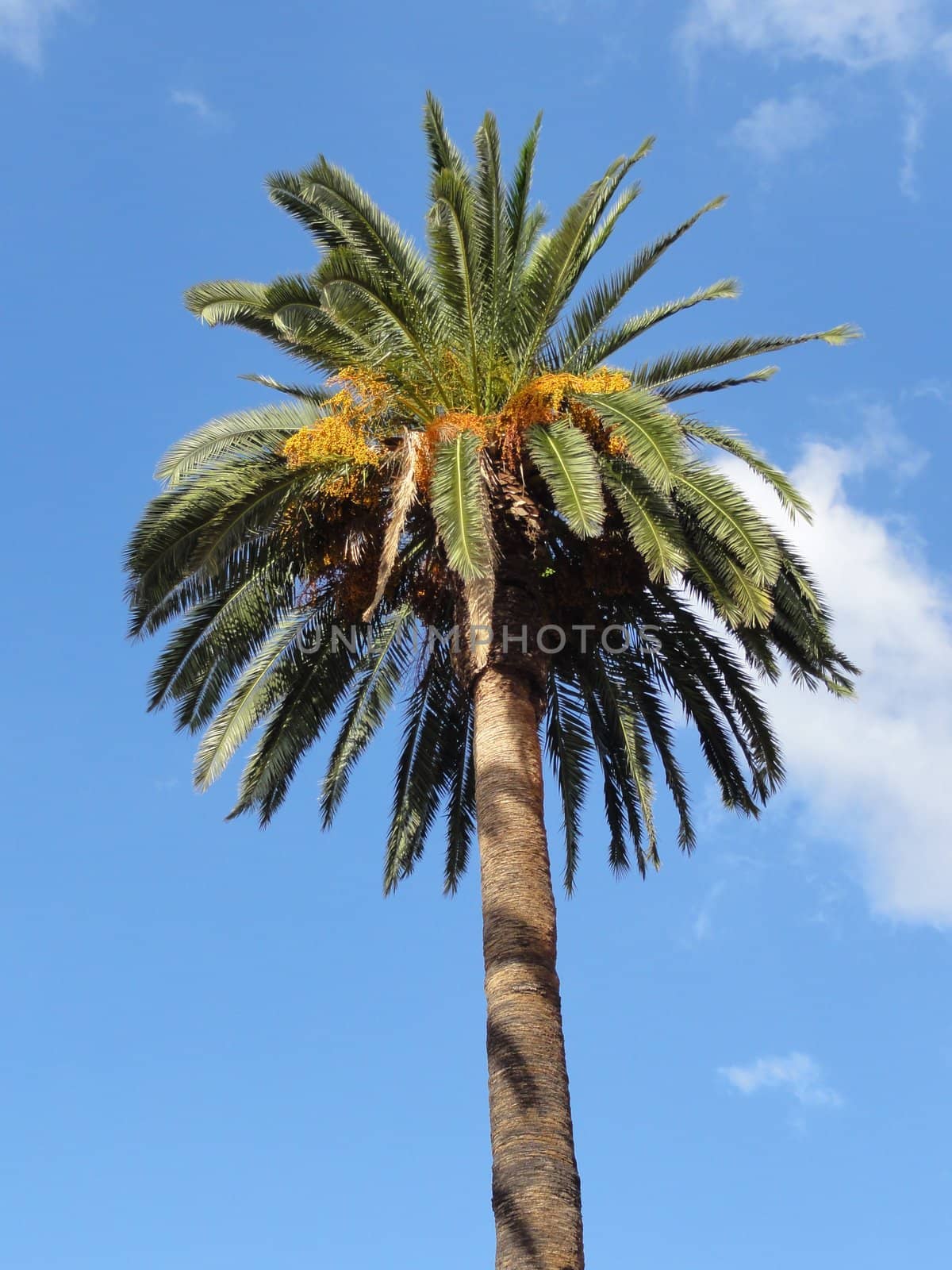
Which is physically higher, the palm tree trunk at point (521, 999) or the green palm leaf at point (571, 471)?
the green palm leaf at point (571, 471)

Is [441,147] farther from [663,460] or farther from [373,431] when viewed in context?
[663,460]

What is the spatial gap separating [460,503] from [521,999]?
4093mm

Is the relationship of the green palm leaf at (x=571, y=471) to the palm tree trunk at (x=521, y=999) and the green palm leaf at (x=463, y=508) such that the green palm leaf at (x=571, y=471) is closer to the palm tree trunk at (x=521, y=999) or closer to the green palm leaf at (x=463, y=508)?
the green palm leaf at (x=463, y=508)

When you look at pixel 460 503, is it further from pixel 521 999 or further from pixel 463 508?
pixel 521 999

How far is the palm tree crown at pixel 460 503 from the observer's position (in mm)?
13188

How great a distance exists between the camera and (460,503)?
12.4 m

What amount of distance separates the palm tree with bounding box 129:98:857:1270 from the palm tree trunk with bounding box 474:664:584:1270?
0.12 feet

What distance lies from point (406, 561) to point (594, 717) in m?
3.05

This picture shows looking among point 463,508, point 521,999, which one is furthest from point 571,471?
point 521,999

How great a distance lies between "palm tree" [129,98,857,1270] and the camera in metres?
12.8

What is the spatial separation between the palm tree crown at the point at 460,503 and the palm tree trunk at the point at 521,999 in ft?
2.61

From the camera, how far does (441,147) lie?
47.8 feet

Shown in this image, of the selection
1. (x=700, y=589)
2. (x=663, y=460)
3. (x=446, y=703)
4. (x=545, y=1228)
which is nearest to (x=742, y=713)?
(x=700, y=589)

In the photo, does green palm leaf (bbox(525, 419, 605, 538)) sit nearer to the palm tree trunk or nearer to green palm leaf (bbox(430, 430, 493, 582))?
green palm leaf (bbox(430, 430, 493, 582))
